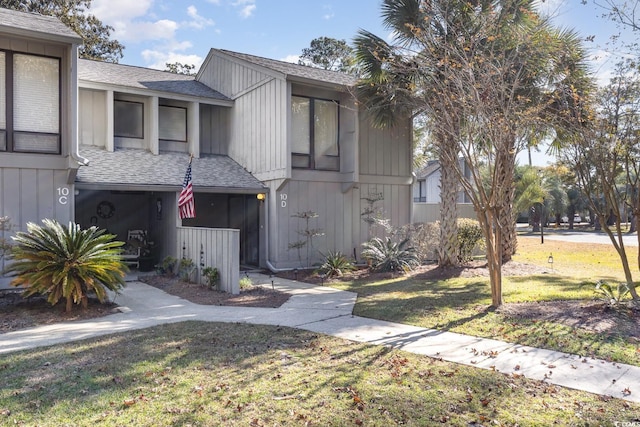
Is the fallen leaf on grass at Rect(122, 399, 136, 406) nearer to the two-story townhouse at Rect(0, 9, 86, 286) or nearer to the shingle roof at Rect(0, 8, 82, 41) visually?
the two-story townhouse at Rect(0, 9, 86, 286)

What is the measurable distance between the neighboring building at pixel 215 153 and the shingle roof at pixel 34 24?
94 millimetres

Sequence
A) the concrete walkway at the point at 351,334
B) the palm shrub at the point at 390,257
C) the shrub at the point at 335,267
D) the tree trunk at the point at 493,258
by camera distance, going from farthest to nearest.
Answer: the palm shrub at the point at 390,257 < the shrub at the point at 335,267 < the tree trunk at the point at 493,258 < the concrete walkway at the point at 351,334

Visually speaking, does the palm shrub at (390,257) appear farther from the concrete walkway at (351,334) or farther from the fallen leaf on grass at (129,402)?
the fallen leaf on grass at (129,402)

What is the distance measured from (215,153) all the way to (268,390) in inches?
487

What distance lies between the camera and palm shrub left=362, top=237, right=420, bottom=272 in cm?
1224

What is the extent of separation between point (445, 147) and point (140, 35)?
78.0ft

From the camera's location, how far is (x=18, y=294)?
895 cm

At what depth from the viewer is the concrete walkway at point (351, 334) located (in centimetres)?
474

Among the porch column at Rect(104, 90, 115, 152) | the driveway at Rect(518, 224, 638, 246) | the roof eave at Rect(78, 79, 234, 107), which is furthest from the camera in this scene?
the driveway at Rect(518, 224, 638, 246)

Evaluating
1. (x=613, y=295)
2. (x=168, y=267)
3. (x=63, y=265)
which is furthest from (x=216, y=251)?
(x=613, y=295)

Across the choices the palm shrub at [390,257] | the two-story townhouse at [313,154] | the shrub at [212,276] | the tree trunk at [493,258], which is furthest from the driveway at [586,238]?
the shrub at [212,276]

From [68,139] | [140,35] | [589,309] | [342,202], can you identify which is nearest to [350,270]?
[342,202]

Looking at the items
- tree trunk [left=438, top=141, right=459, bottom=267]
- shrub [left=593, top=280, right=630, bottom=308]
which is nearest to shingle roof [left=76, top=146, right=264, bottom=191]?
tree trunk [left=438, top=141, right=459, bottom=267]

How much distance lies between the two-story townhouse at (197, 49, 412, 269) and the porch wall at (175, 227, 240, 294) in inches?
101
